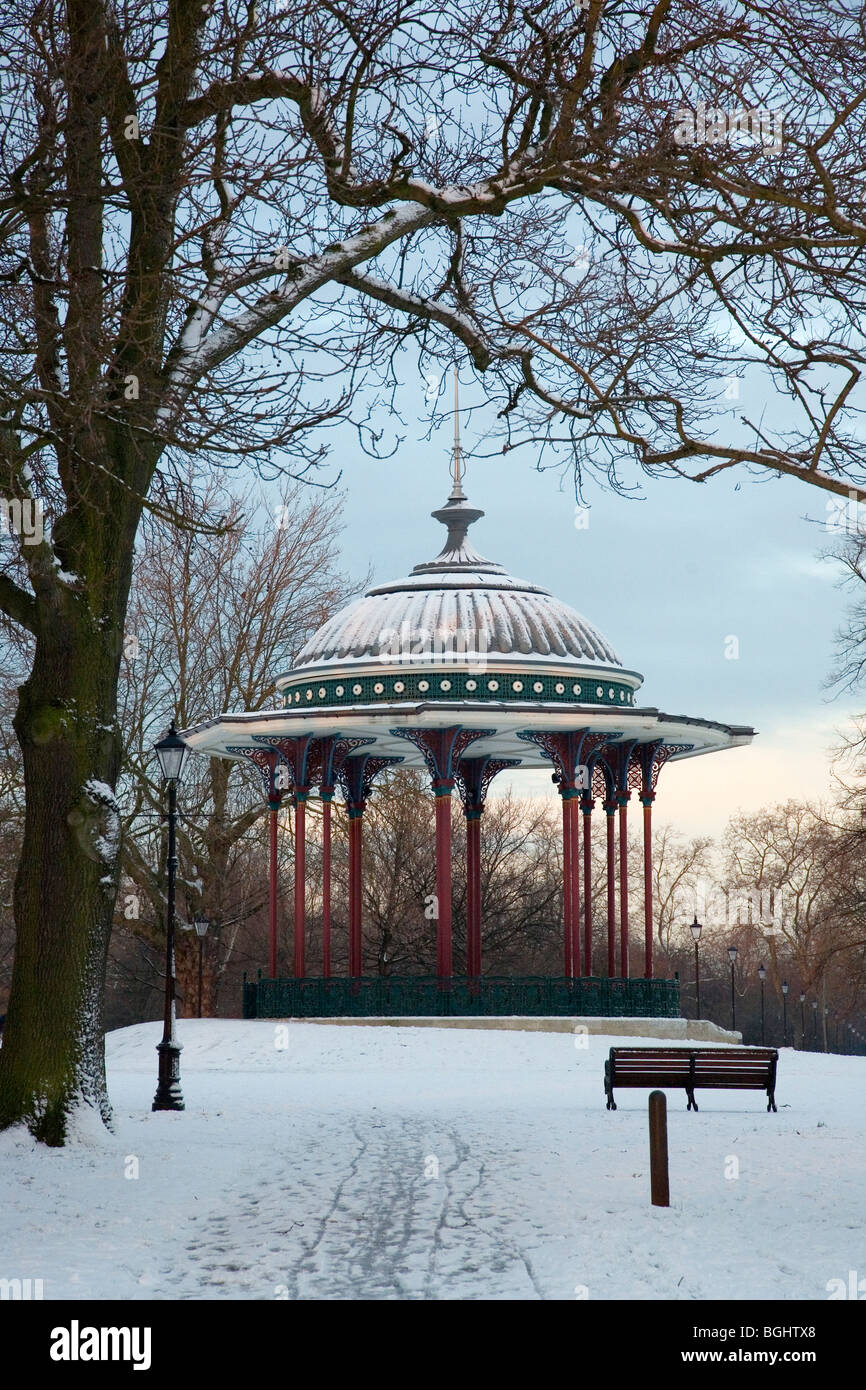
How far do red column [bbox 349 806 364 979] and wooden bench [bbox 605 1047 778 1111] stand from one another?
13.9 metres

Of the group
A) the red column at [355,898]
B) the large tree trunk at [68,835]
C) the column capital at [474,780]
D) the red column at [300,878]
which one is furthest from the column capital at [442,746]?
the large tree trunk at [68,835]

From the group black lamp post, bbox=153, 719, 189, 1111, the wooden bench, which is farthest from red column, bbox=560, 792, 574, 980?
black lamp post, bbox=153, 719, 189, 1111

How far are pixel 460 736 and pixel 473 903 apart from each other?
3.71 meters

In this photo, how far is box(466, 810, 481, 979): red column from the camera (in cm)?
3017

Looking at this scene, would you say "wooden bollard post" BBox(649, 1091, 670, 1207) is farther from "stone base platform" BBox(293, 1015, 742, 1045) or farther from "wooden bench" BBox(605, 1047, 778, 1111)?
"stone base platform" BBox(293, 1015, 742, 1045)

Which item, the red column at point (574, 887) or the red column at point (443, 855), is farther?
the red column at point (574, 887)

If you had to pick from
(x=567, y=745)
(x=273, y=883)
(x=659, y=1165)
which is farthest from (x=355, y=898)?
(x=659, y=1165)

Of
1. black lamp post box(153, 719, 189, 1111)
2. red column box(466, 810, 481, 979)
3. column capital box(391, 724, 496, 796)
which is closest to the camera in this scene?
black lamp post box(153, 719, 189, 1111)

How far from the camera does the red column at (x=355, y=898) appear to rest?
31.5 meters

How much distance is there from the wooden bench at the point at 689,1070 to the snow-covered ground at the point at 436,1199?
0.33 metres

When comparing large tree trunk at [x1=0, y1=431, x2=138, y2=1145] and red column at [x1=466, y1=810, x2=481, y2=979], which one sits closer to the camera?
large tree trunk at [x1=0, y1=431, x2=138, y2=1145]

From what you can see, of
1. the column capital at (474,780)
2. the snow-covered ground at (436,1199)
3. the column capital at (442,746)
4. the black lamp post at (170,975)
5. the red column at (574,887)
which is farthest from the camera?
the column capital at (474,780)

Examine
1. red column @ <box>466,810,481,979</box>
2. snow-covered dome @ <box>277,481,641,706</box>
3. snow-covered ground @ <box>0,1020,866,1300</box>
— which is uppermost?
snow-covered dome @ <box>277,481,641,706</box>

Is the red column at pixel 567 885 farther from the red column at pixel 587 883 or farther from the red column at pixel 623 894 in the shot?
the red column at pixel 587 883
